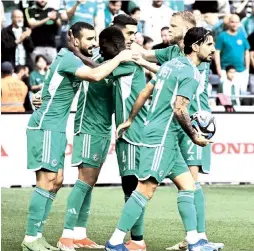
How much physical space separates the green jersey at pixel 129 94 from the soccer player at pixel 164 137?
502mm

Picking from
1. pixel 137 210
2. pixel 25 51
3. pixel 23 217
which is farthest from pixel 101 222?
pixel 25 51

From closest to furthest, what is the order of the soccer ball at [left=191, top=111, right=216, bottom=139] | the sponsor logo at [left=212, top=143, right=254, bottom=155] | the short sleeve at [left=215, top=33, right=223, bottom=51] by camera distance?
the soccer ball at [left=191, top=111, right=216, bottom=139], the sponsor logo at [left=212, top=143, right=254, bottom=155], the short sleeve at [left=215, top=33, right=223, bottom=51]

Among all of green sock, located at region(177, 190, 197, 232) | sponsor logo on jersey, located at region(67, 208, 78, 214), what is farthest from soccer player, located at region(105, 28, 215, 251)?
sponsor logo on jersey, located at region(67, 208, 78, 214)

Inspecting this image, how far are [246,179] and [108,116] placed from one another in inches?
279

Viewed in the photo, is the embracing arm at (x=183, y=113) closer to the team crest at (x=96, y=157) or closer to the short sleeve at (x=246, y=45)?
the team crest at (x=96, y=157)

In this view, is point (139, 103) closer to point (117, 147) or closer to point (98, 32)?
point (117, 147)

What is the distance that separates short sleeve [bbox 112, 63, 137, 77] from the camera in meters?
9.64

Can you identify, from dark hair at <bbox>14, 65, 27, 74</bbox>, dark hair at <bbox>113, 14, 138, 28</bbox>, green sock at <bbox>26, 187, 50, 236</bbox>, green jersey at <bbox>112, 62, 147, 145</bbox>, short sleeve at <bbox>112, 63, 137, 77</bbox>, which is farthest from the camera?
dark hair at <bbox>14, 65, 27, 74</bbox>

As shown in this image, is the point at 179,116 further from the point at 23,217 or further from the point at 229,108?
the point at 229,108

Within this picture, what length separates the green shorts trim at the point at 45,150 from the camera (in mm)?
9555

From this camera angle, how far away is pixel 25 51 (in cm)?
1934

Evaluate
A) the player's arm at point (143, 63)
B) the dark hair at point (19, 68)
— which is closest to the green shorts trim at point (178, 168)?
the player's arm at point (143, 63)

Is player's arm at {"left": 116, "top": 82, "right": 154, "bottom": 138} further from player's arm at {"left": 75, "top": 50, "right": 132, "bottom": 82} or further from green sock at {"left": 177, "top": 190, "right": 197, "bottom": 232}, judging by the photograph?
green sock at {"left": 177, "top": 190, "right": 197, "bottom": 232}

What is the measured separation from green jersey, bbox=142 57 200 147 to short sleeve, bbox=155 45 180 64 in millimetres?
1007
